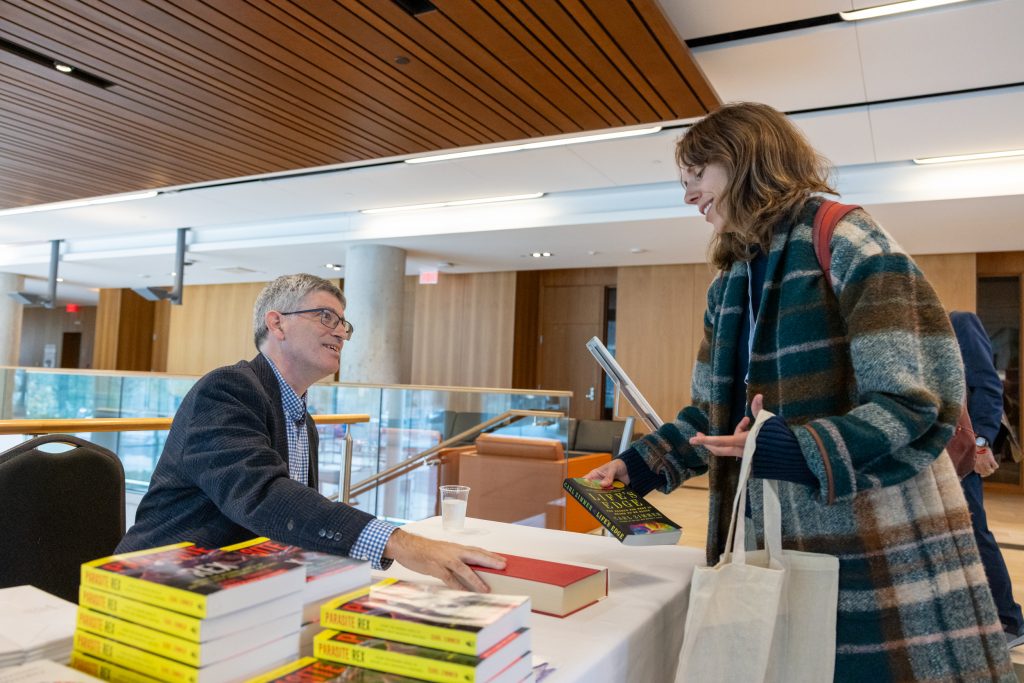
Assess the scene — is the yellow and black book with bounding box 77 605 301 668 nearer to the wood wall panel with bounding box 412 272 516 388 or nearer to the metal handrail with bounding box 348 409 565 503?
the metal handrail with bounding box 348 409 565 503

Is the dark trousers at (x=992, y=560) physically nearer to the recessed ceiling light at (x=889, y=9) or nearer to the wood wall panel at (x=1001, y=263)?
the recessed ceiling light at (x=889, y=9)

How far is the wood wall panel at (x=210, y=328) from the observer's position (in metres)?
14.8

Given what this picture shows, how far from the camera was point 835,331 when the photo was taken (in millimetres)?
1107

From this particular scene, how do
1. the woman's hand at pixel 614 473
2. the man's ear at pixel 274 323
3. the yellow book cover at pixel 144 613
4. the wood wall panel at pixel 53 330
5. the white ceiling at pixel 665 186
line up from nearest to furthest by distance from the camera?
the yellow book cover at pixel 144 613
the woman's hand at pixel 614 473
the man's ear at pixel 274 323
the white ceiling at pixel 665 186
the wood wall panel at pixel 53 330

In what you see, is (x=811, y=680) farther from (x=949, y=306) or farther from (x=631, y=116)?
(x=949, y=306)

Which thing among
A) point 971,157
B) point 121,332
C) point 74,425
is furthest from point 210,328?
point 971,157

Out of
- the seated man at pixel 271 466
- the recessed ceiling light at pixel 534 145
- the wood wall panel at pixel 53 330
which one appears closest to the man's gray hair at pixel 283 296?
the seated man at pixel 271 466

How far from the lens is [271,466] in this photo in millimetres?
1314

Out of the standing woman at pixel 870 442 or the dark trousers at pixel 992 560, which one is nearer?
the standing woman at pixel 870 442

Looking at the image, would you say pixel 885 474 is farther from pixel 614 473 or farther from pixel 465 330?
pixel 465 330

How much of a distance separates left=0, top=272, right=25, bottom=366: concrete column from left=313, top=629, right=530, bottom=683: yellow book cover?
15.5 meters

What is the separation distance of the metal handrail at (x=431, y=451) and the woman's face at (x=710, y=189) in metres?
4.18

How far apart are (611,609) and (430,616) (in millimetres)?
496

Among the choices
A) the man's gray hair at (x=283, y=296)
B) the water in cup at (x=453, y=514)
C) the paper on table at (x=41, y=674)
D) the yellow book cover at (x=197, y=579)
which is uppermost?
the man's gray hair at (x=283, y=296)
